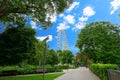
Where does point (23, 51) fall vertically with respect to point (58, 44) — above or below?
below

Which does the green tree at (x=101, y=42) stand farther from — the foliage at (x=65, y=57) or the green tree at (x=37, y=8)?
the foliage at (x=65, y=57)

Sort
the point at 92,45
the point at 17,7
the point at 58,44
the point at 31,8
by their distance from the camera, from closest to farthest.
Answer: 1. the point at 17,7
2. the point at 31,8
3. the point at 92,45
4. the point at 58,44

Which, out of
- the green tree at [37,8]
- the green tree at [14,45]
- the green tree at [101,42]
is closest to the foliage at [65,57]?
the green tree at [101,42]

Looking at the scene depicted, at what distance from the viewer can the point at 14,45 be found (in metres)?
27.8

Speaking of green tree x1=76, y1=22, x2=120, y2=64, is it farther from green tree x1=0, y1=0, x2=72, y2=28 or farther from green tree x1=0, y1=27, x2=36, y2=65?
green tree x1=0, y1=0, x2=72, y2=28

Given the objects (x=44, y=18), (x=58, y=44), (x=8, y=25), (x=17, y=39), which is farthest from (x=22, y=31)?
(x=58, y=44)

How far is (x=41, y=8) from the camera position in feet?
62.7

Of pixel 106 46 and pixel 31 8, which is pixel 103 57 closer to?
pixel 106 46

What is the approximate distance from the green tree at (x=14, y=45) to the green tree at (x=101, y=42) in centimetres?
1683

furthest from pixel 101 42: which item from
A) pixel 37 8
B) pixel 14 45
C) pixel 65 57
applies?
pixel 65 57

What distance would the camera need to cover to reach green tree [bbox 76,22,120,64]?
40.4 metres

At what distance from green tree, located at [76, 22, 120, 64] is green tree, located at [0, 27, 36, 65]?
16.8 metres

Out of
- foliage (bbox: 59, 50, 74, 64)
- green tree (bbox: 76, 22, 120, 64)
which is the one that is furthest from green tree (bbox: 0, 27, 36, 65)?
foliage (bbox: 59, 50, 74, 64)

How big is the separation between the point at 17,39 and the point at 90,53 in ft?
90.6
